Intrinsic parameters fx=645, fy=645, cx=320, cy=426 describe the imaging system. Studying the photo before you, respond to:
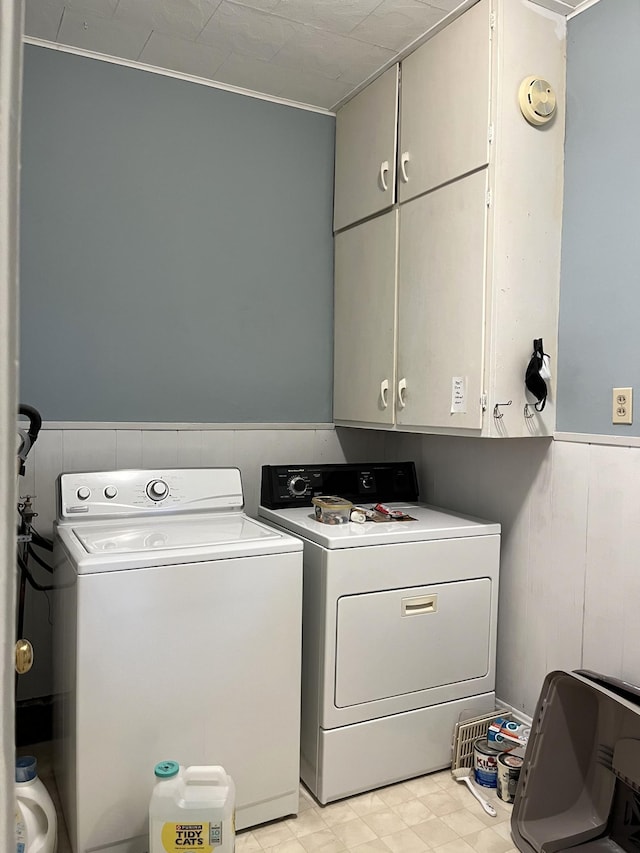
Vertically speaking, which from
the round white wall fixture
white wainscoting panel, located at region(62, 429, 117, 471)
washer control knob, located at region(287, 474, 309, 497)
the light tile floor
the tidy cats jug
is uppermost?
the round white wall fixture

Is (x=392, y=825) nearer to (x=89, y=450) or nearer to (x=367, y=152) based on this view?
(x=89, y=450)

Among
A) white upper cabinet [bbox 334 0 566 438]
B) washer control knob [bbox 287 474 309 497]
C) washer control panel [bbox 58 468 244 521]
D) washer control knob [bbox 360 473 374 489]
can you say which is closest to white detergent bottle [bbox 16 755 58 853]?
washer control panel [bbox 58 468 244 521]

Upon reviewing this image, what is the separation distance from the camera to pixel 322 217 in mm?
2781

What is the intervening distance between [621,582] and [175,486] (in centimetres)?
143

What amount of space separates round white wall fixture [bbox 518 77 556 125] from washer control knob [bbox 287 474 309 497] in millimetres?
1443

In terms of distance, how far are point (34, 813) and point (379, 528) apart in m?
1.22

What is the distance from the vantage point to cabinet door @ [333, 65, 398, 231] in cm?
241

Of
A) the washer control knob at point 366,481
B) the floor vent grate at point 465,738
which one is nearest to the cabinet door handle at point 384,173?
the washer control knob at point 366,481

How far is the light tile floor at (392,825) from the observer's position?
5.88ft

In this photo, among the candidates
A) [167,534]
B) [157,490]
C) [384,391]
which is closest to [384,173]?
[384,391]

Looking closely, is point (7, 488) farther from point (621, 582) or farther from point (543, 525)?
point (543, 525)

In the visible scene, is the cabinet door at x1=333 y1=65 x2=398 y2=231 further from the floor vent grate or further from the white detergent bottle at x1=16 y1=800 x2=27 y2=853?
the white detergent bottle at x1=16 y1=800 x2=27 y2=853

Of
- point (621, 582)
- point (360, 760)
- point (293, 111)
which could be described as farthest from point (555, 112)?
point (360, 760)

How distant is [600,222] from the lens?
6.37 ft
